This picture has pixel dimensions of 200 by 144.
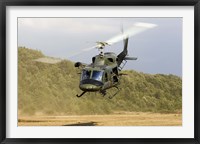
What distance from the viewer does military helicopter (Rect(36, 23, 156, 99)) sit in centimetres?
1008

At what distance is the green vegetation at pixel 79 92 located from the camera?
10.1m

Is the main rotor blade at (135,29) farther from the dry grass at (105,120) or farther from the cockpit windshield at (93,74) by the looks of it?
the dry grass at (105,120)

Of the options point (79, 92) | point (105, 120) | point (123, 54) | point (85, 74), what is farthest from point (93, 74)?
point (105, 120)

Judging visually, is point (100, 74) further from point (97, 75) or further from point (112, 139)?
point (112, 139)

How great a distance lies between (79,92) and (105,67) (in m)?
0.90

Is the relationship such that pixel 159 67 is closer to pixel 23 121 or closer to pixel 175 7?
pixel 175 7

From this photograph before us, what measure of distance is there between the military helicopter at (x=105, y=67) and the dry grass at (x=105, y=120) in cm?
51

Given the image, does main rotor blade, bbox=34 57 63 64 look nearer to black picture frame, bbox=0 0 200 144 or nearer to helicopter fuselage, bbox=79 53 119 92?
helicopter fuselage, bbox=79 53 119 92

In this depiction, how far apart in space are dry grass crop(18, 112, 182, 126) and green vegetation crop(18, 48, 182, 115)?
12 cm

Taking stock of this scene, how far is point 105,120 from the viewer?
1006 cm

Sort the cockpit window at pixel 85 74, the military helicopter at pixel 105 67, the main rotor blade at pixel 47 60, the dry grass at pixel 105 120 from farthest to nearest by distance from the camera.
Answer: the cockpit window at pixel 85 74
the main rotor blade at pixel 47 60
the military helicopter at pixel 105 67
the dry grass at pixel 105 120

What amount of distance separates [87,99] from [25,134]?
135 centimetres

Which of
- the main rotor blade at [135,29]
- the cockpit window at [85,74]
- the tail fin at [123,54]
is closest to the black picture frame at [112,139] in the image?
the main rotor blade at [135,29]

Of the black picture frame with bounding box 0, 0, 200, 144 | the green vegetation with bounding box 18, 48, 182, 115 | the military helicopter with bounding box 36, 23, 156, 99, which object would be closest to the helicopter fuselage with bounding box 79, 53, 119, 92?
the military helicopter with bounding box 36, 23, 156, 99
